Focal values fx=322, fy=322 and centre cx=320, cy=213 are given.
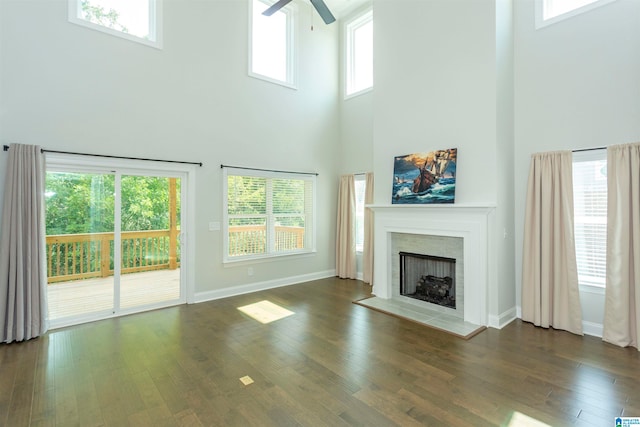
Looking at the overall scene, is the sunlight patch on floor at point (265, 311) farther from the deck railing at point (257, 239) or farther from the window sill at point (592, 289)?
the window sill at point (592, 289)

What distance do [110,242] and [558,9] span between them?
6.69m

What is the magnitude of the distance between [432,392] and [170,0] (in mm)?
6064

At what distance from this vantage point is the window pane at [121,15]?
4.33 m

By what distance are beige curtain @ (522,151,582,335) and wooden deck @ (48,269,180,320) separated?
507 cm

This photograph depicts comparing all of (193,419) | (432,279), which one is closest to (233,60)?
(432,279)

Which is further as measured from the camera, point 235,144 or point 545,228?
point 235,144

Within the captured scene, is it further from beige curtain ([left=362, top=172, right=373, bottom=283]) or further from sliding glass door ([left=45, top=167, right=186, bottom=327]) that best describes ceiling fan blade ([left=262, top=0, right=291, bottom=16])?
beige curtain ([left=362, top=172, right=373, bottom=283])

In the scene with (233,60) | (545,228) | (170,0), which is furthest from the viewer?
(233,60)

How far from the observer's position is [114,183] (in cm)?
447

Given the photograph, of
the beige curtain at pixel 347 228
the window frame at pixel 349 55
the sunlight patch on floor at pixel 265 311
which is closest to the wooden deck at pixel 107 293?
the sunlight patch on floor at pixel 265 311

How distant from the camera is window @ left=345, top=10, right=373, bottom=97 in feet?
21.9

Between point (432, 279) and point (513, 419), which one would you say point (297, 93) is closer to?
point (432, 279)

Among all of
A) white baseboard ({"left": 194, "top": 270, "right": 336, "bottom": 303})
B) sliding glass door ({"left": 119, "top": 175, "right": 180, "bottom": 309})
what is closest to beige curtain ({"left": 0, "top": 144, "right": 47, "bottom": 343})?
sliding glass door ({"left": 119, "top": 175, "right": 180, "bottom": 309})

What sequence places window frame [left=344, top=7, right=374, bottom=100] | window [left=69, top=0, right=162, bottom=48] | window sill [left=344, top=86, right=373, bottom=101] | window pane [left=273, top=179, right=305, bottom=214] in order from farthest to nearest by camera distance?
1. window frame [left=344, top=7, right=374, bottom=100]
2. window sill [left=344, top=86, right=373, bottom=101]
3. window pane [left=273, top=179, right=305, bottom=214]
4. window [left=69, top=0, right=162, bottom=48]
